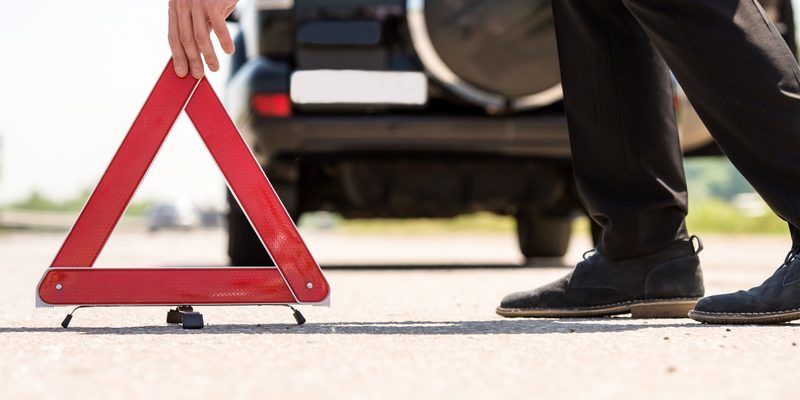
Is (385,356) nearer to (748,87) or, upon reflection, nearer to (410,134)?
(748,87)

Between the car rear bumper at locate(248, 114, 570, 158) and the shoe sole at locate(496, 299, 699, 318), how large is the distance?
2130 millimetres

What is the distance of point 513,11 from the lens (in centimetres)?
496

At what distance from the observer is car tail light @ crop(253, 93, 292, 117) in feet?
17.2

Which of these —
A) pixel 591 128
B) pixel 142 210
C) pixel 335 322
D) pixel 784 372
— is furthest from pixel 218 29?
pixel 142 210

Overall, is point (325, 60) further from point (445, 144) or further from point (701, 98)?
point (701, 98)

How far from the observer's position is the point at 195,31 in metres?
2.93

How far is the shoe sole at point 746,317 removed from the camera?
2.93 m

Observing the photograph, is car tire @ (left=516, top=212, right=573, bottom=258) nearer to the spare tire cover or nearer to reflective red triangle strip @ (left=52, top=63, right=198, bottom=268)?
the spare tire cover

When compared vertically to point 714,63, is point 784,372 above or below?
below

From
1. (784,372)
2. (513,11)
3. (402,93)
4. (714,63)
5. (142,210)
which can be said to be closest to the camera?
(784,372)

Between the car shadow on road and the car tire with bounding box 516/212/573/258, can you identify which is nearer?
the car shadow on road

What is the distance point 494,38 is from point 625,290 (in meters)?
1.95

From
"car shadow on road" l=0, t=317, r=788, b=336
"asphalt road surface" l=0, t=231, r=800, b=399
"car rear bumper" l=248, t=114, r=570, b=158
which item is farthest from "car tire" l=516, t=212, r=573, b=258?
"car shadow on road" l=0, t=317, r=788, b=336

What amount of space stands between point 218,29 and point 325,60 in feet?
7.58
